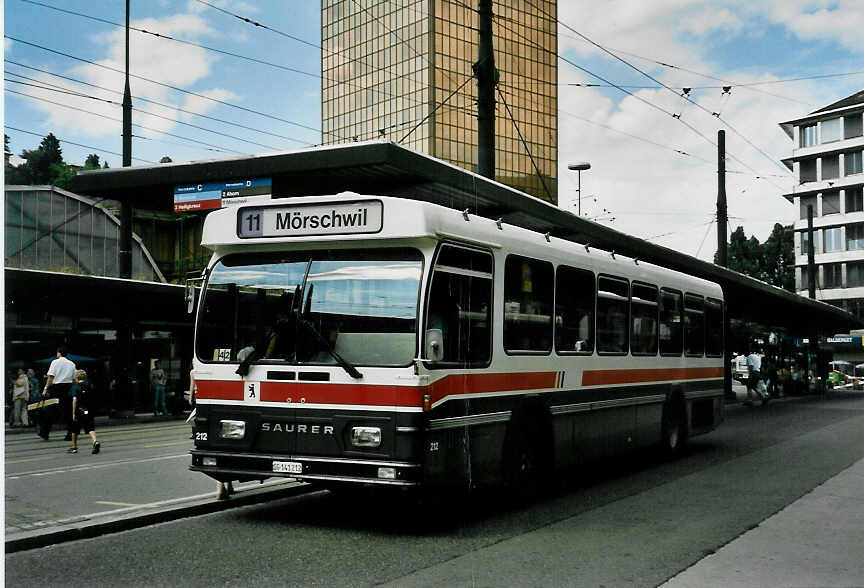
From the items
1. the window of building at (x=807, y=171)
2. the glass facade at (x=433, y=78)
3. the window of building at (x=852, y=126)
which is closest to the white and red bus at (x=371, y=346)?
the glass facade at (x=433, y=78)

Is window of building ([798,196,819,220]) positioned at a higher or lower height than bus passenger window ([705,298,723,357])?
higher

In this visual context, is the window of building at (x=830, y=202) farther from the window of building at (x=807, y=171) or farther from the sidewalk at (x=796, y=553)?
the sidewalk at (x=796, y=553)

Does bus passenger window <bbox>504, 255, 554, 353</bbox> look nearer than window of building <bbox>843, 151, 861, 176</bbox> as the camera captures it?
Yes

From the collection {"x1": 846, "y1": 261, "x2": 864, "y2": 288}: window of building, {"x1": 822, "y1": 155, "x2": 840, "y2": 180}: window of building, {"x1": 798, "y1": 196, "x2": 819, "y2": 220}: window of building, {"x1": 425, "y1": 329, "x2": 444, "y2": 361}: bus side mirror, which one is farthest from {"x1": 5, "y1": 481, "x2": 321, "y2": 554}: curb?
{"x1": 798, "y1": 196, "x2": 819, "y2": 220}: window of building

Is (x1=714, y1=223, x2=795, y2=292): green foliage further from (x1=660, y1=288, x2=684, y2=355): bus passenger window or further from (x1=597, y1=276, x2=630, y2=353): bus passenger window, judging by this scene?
(x1=597, y1=276, x2=630, y2=353): bus passenger window

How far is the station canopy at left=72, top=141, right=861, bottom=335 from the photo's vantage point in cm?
1650

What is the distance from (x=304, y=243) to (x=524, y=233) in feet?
8.58

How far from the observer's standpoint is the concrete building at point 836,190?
287 ft

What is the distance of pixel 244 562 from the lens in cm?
748

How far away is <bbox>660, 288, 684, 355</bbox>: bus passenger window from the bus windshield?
23.7 feet

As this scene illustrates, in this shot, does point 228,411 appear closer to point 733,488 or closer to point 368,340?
point 368,340

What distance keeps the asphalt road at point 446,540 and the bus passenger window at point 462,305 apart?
5.31ft

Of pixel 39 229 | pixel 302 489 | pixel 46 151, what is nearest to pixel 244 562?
pixel 302 489

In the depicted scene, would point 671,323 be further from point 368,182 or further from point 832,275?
point 832,275
